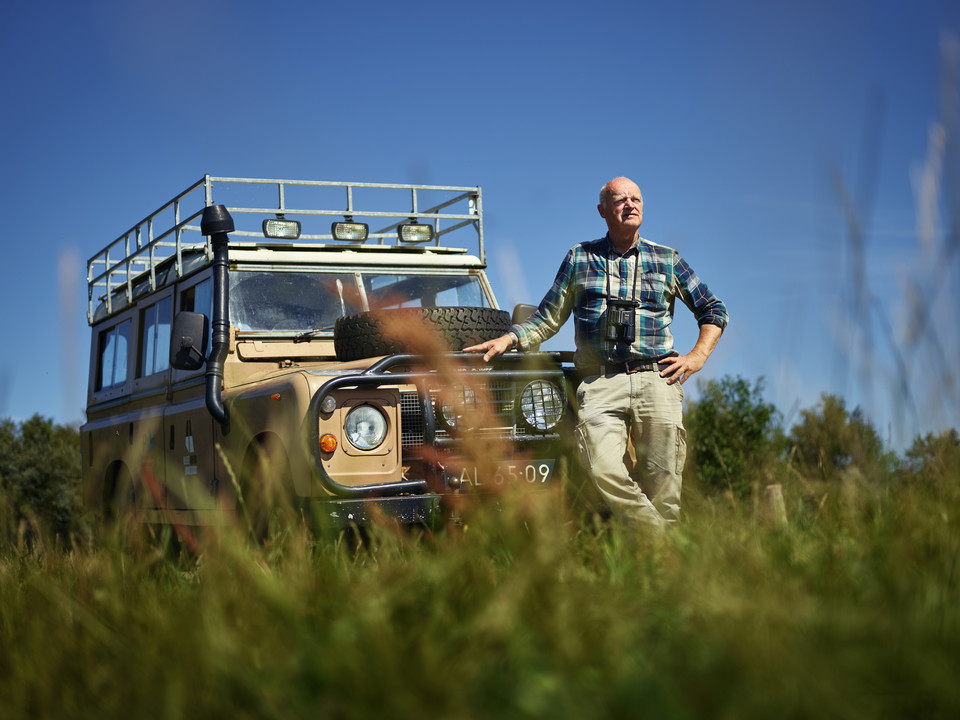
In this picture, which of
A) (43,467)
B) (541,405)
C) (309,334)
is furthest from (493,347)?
(43,467)

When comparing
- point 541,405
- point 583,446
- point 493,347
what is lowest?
point 583,446

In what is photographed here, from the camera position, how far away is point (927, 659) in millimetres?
1688

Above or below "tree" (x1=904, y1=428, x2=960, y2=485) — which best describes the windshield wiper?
above

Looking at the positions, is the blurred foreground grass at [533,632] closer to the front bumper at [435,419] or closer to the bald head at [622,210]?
the front bumper at [435,419]

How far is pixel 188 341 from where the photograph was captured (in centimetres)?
586

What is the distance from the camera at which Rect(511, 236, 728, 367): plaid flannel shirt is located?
16.0ft

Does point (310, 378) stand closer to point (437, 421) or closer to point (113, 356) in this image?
point (437, 421)

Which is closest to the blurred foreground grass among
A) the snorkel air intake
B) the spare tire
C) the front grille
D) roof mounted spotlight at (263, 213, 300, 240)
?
the front grille

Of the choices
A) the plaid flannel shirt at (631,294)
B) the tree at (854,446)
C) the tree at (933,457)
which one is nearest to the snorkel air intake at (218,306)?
the plaid flannel shirt at (631,294)

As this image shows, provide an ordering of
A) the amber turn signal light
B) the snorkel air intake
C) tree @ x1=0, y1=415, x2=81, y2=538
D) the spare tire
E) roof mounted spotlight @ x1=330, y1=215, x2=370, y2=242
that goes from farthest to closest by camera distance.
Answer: tree @ x1=0, y1=415, x2=81, y2=538 → roof mounted spotlight @ x1=330, y1=215, x2=370, y2=242 → the snorkel air intake → the spare tire → the amber turn signal light

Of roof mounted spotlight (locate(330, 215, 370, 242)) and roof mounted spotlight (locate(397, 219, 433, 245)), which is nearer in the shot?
roof mounted spotlight (locate(330, 215, 370, 242))

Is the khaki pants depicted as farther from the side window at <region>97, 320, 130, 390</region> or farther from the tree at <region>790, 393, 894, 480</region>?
the side window at <region>97, 320, 130, 390</region>

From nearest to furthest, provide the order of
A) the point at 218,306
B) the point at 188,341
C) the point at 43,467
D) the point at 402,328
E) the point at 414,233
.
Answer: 1. the point at 402,328
2. the point at 188,341
3. the point at 218,306
4. the point at 414,233
5. the point at 43,467

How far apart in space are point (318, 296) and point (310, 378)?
1726 mm
